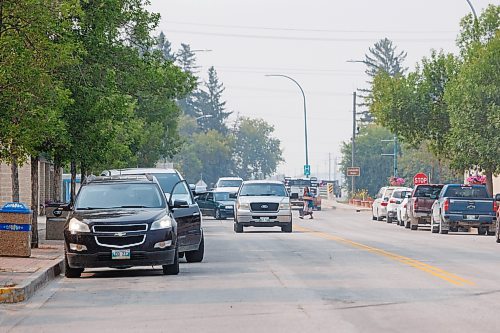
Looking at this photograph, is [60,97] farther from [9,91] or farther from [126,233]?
[126,233]

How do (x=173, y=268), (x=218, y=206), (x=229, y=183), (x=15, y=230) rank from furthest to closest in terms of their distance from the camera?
(x=229, y=183)
(x=218, y=206)
(x=15, y=230)
(x=173, y=268)

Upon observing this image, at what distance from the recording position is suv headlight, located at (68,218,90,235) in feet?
68.5

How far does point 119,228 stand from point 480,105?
32816 mm

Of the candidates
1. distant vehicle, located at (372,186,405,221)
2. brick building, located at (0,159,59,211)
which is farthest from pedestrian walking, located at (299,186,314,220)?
brick building, located at (0,159,59,211)

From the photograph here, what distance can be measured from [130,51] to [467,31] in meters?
24.9

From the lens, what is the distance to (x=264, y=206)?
41750mm

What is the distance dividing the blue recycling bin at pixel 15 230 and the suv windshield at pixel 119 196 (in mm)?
2717

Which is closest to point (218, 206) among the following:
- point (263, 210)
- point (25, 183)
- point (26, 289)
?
point (25, 183)

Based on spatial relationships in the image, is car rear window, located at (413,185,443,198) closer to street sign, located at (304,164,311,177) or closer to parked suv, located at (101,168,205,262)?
parked suv, located at (101,168,205,262)

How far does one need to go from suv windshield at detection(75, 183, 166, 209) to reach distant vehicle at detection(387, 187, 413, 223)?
124ft

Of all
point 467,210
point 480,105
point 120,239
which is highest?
point 480,105

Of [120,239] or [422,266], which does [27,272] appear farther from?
[422,266]

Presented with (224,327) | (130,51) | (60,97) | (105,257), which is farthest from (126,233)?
(130,51)

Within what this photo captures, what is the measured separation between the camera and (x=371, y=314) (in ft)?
47.5
